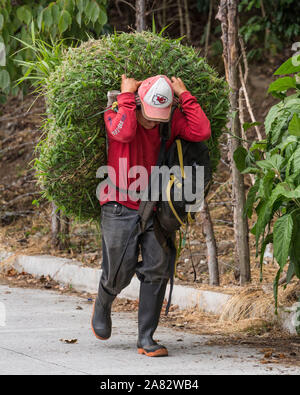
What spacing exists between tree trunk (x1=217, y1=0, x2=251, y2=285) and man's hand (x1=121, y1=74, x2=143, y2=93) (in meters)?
1.73

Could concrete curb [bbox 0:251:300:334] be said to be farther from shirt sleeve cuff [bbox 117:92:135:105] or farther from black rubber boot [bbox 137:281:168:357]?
shirt sleeve cuff [bbox 117:92:135:105]

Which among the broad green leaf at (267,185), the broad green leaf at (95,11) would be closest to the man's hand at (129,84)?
the broad green leaf at (267,185)

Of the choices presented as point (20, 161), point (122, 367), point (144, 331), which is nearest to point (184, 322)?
point (144, 331)

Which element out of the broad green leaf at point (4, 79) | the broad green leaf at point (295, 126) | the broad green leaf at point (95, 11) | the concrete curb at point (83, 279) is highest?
the broad green leaf at point (95, 11)

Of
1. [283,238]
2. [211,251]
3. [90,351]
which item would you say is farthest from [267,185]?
[211,251]

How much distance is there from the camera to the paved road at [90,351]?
449 centimetres

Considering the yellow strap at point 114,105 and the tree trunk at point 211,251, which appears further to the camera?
the tree trunk at point 211,251

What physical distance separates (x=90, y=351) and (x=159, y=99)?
188 cm

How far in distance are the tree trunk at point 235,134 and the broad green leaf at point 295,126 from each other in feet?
5.87

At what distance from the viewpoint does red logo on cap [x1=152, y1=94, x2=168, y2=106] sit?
4645 millimetres

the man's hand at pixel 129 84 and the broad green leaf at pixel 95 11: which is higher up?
the broad green leaf at pixel 95 11

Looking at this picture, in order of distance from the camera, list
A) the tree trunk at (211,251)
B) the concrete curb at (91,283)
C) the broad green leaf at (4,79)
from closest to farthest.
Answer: the concrete curb at (91,283), the tree trunk at (211,251), the broad green leaf at (4,79)

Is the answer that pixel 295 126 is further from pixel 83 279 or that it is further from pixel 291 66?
pixel 83 279

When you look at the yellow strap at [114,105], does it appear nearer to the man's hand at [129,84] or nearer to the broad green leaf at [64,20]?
the man's hand at [129,84]
